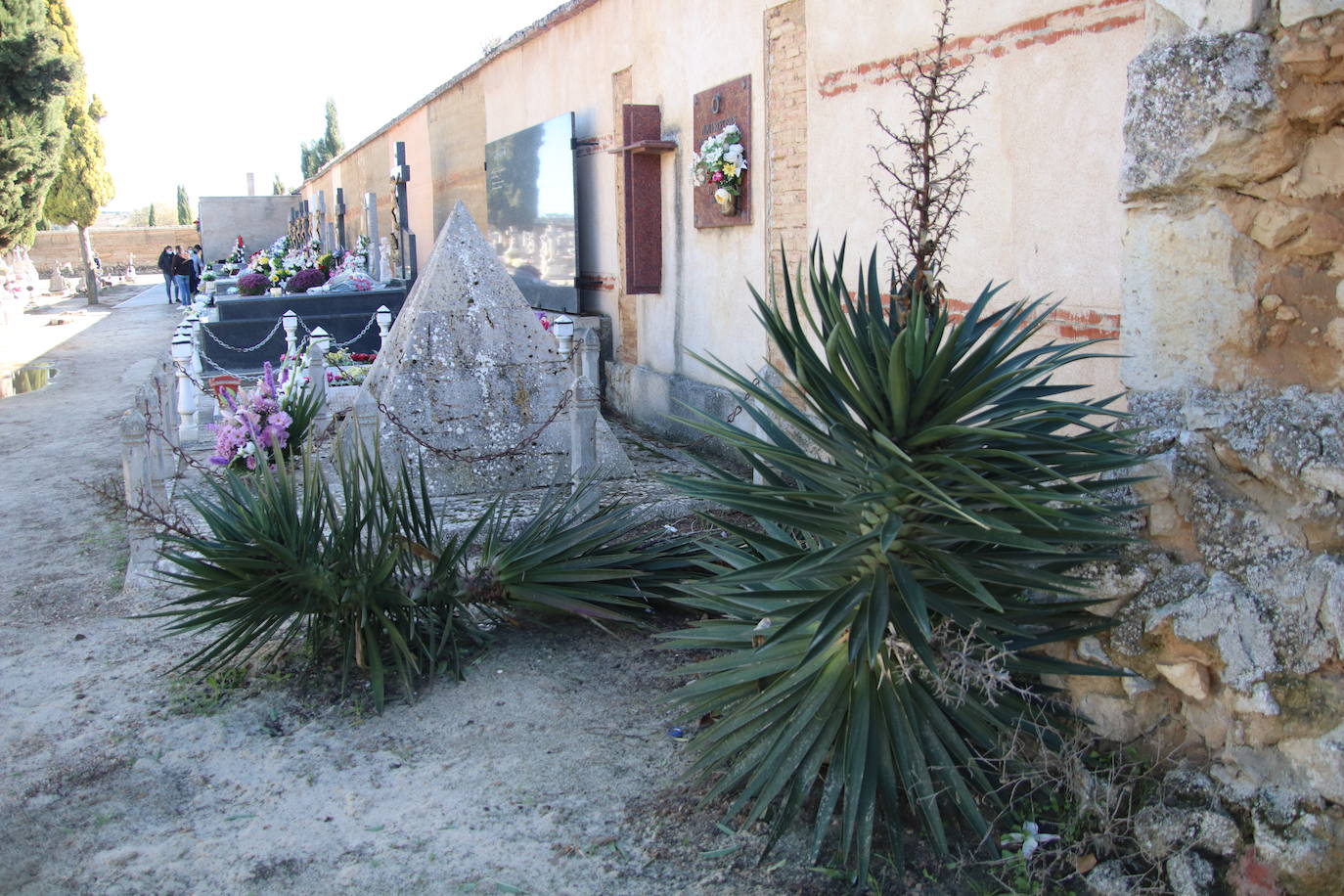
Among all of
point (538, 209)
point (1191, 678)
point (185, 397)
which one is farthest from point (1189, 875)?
point (538, 209)

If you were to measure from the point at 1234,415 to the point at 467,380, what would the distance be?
3.72m

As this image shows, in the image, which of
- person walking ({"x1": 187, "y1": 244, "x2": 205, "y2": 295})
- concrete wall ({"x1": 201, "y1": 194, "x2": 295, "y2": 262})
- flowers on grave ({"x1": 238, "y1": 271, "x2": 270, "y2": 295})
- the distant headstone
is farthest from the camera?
concrete wall ({"x1": 201, "y1": 194, "x2": 295, "y2": 262})

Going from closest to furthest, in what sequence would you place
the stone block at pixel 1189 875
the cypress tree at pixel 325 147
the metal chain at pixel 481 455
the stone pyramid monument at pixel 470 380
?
the stone block at pixel 1189 875 < the metal chain at pixel 481 455 < the stone pyramid monument at pixel 470 380 < the cypress tree at pixel 325 147

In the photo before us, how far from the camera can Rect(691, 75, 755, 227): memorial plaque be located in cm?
730

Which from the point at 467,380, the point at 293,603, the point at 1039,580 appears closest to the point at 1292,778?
the point at 1039,580

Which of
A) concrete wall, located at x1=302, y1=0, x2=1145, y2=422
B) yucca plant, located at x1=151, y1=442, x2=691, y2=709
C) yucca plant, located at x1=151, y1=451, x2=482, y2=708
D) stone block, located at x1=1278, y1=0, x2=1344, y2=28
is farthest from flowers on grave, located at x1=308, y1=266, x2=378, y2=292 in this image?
stone block, located at x1=1278, y1=0, x2=1344, y2=28

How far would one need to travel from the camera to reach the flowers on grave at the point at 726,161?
7.28 metres

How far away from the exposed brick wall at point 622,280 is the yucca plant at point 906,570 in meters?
6.60

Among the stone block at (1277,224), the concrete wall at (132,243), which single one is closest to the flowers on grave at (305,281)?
the stone block at (1277,224)

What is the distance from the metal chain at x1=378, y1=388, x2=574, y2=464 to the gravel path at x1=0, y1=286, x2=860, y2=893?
134cm

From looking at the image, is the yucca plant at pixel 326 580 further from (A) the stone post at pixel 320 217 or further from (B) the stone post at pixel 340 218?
(A) the stone post at pixel 320 217

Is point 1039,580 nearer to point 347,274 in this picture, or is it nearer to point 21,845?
point 21,845

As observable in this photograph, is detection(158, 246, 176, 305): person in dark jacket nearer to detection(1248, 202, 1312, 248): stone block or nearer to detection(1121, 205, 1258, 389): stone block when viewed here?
detection(1121, 205, 1258, 389): stone block

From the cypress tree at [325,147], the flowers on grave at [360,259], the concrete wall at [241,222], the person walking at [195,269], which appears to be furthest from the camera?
the cypress tree at [325,147]
